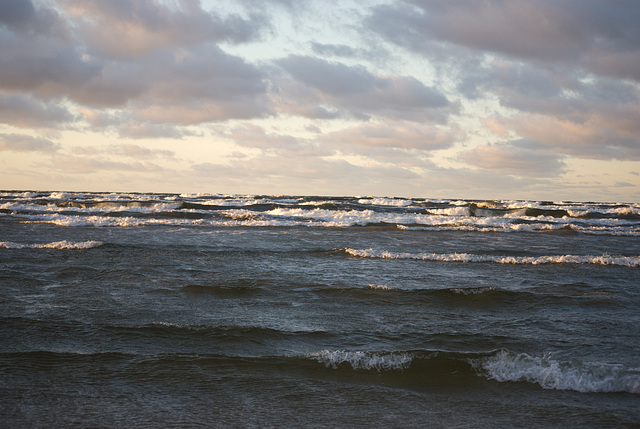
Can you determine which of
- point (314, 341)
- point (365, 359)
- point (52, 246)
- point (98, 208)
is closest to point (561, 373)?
point (365, 359)

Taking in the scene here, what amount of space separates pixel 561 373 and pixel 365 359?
2203 millimetres

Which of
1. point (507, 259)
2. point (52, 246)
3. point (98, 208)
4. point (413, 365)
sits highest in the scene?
point (98, 208)

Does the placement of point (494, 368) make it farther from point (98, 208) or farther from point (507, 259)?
point (98, 208)

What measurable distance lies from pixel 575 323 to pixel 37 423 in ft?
24.7

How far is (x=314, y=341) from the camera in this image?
278 inches

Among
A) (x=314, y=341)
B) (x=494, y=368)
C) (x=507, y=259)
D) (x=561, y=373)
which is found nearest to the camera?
(x=561, y=373)

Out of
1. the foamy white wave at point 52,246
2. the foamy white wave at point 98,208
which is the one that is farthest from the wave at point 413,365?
the foamy white wave at point 98,208

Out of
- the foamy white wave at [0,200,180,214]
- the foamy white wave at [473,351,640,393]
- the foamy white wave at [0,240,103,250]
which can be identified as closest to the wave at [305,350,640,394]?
the foamy white wave at [473,351,640,393]

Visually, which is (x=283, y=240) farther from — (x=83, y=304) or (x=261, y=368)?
(x=261, y=368)

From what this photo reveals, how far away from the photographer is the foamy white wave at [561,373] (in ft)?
18.0

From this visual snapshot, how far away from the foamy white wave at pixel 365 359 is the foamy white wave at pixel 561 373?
916mm

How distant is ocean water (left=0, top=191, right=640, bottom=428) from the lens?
4.93m

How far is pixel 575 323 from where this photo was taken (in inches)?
321

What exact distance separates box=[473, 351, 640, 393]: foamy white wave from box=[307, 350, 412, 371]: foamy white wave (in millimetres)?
916
